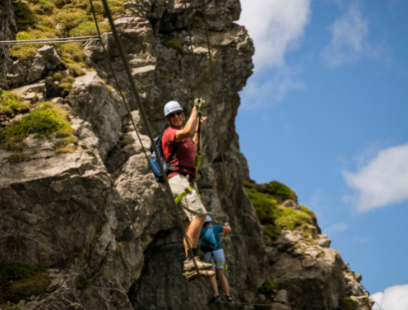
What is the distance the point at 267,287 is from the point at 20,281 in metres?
16.3


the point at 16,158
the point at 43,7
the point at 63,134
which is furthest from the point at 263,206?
the point at 16,158

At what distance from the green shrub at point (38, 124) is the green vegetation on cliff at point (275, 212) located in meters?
18.0

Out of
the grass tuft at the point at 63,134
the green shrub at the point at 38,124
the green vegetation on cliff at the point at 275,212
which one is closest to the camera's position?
the green shrub at the point at 38,124

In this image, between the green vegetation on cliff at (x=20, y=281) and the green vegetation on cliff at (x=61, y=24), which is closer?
the green vegetation on cliff at (x=20, y=281)

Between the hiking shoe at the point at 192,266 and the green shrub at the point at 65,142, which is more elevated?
the green shrub at the point at 65,142

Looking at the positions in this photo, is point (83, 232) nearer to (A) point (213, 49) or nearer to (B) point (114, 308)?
(B) point (114, 308)

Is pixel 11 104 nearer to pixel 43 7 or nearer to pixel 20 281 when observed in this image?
pixel 20 281

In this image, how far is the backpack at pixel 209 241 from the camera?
905 centimetres

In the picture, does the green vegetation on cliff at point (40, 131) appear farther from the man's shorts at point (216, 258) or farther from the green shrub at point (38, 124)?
the man's shorts at point (216, 258)

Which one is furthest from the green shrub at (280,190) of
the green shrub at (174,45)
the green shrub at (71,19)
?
the green shrub at (71,19)

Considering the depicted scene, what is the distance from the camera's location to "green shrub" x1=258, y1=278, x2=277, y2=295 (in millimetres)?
20750

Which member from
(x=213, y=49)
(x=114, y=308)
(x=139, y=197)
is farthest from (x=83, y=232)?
(x=213, y=49)

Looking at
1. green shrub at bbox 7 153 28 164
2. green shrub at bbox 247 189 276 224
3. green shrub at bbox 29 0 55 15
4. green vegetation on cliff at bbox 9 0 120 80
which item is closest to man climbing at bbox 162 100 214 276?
green shrub at bbox 7 153 28 164

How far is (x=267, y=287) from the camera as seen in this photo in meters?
20.9
